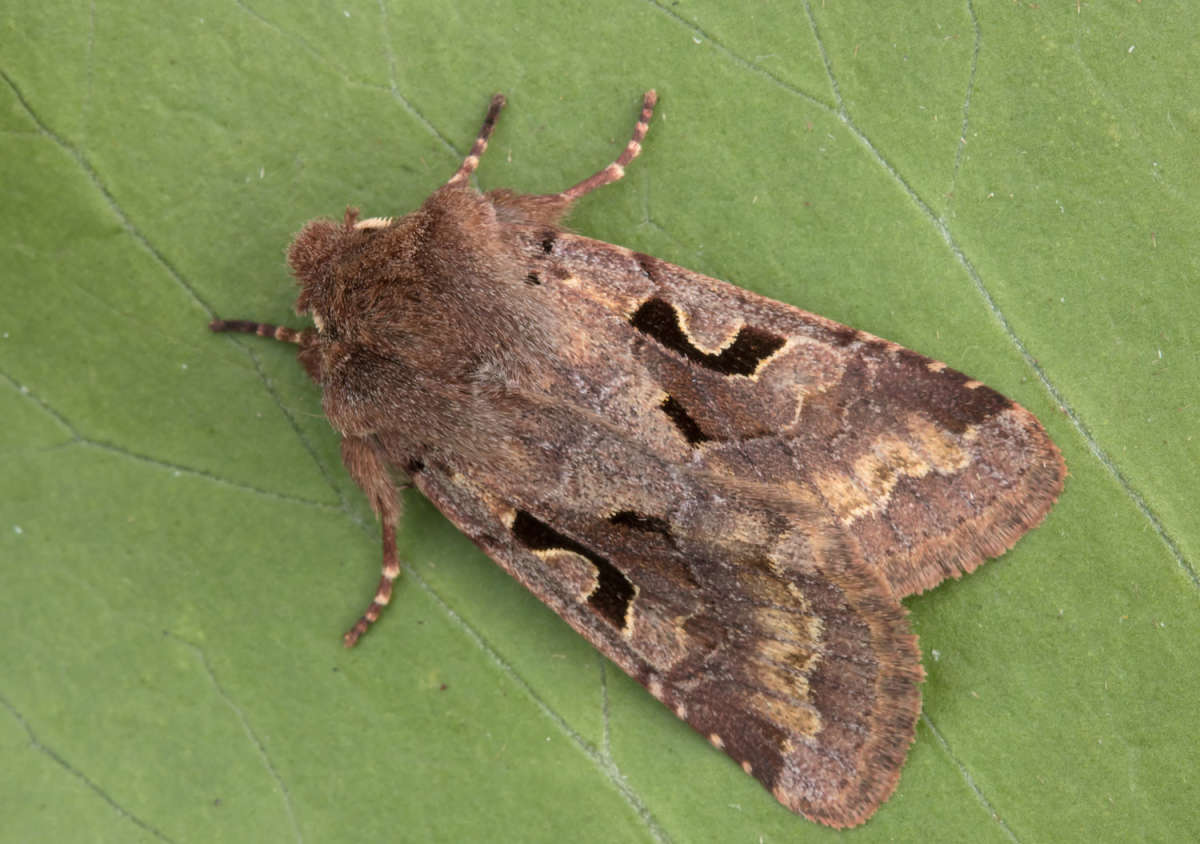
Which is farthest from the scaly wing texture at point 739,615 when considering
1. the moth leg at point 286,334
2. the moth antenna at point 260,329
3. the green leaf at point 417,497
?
the moth antenna at point 260,329

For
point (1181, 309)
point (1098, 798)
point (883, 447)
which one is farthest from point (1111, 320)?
point (1098, 798)

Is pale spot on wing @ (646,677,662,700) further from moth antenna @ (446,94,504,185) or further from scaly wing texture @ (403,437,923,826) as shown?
moth antenna @ (446,94,504,185)

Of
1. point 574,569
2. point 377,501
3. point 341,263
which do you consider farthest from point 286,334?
point 574,569

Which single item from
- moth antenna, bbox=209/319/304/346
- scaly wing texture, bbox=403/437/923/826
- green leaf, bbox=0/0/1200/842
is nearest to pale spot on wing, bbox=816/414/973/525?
scaly wing texture, bbox=403/437/923/826

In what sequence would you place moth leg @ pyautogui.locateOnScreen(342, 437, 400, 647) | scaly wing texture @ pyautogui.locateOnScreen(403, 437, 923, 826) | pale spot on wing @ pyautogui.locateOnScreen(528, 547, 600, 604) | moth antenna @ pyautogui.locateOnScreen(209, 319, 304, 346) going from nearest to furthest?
scaly wing texture @ pyautogui.locateOnScreen(403, 437, 923, 826) < pale spot on wing @ pyautogui.locateOnScreen(528, 547, 600, 604) < moth leg @ pyautogui.locateOnScreen(342, 437, 400, 647) < moth antenna @ pyautogui.locateOnScreen(209, 319, 304, 346)

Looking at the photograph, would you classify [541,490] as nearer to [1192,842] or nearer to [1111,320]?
[1111,320]

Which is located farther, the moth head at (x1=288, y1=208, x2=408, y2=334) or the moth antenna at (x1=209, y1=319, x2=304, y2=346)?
the moth antenna at (x1=209, y1=319, x2=304, y2=346)
